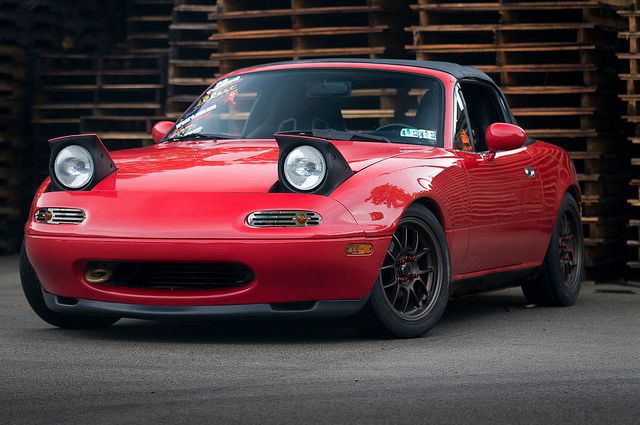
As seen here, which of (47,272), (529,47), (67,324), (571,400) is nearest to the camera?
(571,400)

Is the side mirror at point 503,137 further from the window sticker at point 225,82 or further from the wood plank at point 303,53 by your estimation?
the wood plank at point 303,53

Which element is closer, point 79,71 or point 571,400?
point 571,400

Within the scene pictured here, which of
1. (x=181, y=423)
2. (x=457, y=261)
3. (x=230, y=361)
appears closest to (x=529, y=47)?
(x=457, y=261)

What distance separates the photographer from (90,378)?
5078mm

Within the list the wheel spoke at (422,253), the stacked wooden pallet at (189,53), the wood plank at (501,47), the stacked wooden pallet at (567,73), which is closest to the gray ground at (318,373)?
the wheel spoke at (422,253)

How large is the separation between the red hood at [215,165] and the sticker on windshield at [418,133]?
145 millimetres

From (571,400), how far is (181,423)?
4.42 feet

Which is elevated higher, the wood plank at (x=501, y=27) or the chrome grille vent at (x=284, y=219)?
the wood plank at (x=501, y=27)

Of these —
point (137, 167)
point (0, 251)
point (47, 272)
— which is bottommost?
point (0, 251)

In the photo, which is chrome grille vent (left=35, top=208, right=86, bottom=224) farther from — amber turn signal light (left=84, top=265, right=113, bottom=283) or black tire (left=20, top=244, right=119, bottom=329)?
black tire (left=20, top=244, right=119, bottom=329)

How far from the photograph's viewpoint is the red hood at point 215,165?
19.9ft

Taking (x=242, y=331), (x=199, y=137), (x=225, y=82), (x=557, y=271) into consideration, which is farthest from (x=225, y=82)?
(x=557, y=271)

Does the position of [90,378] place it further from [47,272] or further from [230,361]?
[47,272]

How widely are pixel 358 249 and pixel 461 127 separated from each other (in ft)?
5.01
